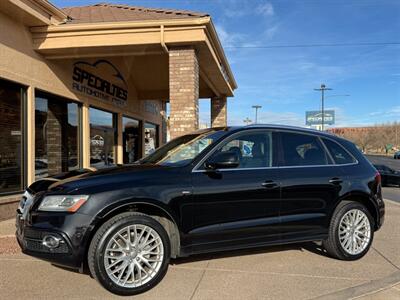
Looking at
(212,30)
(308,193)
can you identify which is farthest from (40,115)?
(308,193)

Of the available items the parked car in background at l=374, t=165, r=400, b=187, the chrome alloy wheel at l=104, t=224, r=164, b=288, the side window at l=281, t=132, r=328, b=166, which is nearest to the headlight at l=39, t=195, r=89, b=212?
the chrome alloy wheel at l=104, t=224, r=164, b=288

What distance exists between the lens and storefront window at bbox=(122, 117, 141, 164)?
621 inches

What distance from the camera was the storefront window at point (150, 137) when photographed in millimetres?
18280

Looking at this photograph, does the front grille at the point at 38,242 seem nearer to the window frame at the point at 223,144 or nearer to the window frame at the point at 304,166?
the window frame at the point at 223,144

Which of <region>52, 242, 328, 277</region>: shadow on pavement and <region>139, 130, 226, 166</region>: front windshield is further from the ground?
<region>139, 130, 226, 166</region>: front windshield

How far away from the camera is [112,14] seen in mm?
10812

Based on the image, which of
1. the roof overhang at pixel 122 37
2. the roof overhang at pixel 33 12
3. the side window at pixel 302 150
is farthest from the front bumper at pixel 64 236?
the roof overhang at pixel 122 37

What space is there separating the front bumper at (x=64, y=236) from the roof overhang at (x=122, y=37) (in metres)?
5.67

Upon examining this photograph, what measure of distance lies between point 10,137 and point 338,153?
20.9 feet

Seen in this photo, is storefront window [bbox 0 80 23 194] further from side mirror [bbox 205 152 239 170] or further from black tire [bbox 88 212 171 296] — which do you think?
side mirror [bbox 205 152 239 170]

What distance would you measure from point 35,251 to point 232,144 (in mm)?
2475

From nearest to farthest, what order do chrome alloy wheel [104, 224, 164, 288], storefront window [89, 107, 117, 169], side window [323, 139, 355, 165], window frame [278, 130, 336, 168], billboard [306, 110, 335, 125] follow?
chrome alloy wheel [104, 224, 164, 288] < window frame [278, 130, 336, 168] < side window [323, 139, 355, 165] < storefront window [89, 107, 117, 169] < billboard [306, 110, 335, 125]

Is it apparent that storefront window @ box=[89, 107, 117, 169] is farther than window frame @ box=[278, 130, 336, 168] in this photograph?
Yes

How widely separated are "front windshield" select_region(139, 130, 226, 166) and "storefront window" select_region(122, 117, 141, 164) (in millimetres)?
9932
